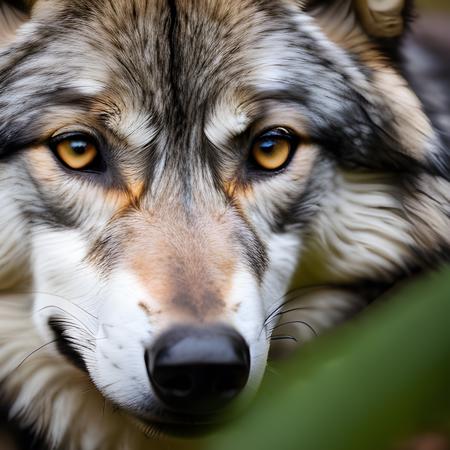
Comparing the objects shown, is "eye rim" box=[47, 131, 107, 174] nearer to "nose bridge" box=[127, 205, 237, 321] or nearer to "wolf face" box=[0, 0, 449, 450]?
"wolf face" box=[0, 0, 449, 450]

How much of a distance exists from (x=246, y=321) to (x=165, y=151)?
1.86 ft

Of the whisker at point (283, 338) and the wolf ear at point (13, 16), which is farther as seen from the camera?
the whisker at point (283, 338)

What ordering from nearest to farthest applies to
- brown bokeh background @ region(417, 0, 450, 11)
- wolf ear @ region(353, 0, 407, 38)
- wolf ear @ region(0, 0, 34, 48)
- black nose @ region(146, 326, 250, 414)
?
1. black nose @ region(146, 326, 250, 414)
2. wolf ear @ region(0, 0, 34, 48)
3. wolf ear @ region(353, 0, 407, 38)
4. brown bokeh background @ region(417, 0, 450, 11)

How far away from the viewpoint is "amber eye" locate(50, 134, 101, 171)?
205 cm

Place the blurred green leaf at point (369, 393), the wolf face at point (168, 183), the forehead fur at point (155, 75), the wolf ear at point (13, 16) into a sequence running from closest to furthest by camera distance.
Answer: the blurred green leaf at point (369, 393) < the wolf face at point (168, 183) < the forehead fur at point (155, 75) < the wolf ear at point (13, 16)

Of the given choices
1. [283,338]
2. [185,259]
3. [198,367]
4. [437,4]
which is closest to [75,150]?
[185,259]

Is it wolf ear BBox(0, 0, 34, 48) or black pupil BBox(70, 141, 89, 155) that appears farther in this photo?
wolf ear BBox(0, 0, 34, 48)

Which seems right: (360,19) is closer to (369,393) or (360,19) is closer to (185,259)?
(185,259)

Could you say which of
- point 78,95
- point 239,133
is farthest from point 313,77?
point 78,95

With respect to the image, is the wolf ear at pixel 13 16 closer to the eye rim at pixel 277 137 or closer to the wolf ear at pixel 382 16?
the eye rim at pixel 277 137

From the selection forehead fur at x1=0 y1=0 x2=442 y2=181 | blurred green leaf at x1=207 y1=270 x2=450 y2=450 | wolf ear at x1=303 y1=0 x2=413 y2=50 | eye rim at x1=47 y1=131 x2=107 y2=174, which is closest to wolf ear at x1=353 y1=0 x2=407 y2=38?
wolf ear at x1=303 y1=0 x2=413 y2=50

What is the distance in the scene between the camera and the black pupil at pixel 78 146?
2047 millimetres

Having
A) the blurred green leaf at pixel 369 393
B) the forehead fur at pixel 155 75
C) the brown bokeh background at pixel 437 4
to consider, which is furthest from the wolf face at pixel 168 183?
the brown bokeh background at pixel 437 4

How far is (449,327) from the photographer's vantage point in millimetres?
658
